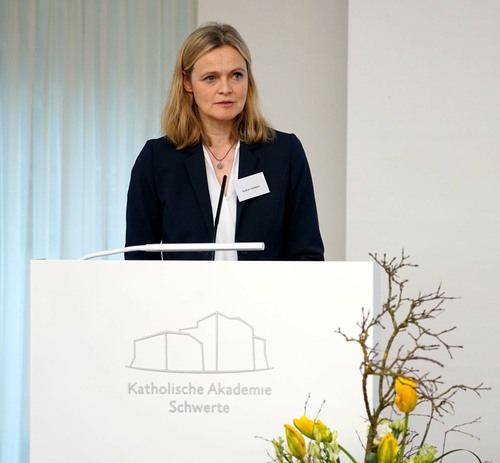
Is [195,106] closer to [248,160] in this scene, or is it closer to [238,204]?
[248,160]

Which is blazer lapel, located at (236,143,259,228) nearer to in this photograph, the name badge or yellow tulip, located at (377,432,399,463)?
the name badge

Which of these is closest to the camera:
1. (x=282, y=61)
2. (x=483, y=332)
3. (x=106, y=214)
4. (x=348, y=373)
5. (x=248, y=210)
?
(x=348, y=373)

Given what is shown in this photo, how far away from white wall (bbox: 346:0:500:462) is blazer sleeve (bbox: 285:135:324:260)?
1.36m

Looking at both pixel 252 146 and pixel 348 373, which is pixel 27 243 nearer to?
pixel 252 146

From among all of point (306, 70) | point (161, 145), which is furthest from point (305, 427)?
point (306, 70)

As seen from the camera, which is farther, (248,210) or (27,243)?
(27,243)

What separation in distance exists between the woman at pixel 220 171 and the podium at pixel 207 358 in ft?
2.32

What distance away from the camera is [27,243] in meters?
4.61

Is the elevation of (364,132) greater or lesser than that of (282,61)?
lesser

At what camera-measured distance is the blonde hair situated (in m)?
2.28

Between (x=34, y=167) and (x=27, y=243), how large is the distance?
408 mm

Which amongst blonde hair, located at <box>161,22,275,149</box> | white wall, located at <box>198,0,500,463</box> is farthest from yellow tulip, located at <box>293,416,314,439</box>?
white wall, located at <box>198,0,500,463</box>

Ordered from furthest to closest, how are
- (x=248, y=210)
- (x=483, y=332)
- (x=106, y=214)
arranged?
(x=106, y=214) → (x=483, y=332) → (x=248, y=210)

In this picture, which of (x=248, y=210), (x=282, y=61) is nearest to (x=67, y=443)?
(x=248, y=210)
